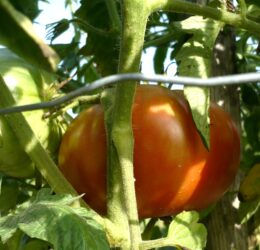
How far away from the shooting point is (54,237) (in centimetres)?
50

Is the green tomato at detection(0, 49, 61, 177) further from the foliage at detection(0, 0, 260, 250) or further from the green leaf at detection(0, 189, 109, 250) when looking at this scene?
the green leaf at detection(0, 189, 109, 250)

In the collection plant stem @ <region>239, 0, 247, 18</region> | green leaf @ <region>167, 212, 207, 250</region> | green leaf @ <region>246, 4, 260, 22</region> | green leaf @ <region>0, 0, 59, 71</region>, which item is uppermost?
green leaf @ <region>0, 0, 59, 71</region>

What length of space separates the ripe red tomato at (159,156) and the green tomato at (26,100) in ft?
0.15

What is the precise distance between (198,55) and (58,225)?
0.31 m

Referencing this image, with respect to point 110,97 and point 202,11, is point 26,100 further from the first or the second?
point 202,11

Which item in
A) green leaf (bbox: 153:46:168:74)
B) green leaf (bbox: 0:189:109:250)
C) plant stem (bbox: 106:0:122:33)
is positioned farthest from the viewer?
green leaf (bbox: 153:46:168:74)

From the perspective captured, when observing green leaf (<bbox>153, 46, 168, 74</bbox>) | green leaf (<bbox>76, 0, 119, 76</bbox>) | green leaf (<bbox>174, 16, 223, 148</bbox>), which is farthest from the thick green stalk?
green leaf (<bbox>153, 46, 168, 74</bbox>)

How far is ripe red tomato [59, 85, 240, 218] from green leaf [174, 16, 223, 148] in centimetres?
5

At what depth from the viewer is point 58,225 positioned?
1.68 ft

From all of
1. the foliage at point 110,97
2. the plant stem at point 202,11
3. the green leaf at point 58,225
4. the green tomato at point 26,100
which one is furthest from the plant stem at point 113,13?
the green leaf at point 58,225

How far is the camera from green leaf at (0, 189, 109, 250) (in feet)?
1.64

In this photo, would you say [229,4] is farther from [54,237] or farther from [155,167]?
[54,237]

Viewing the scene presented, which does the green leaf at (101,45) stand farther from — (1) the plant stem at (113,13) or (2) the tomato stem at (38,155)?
(2) the tomato stem at (38,155)

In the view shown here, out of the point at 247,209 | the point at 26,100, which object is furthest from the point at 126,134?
the point at 247,209
